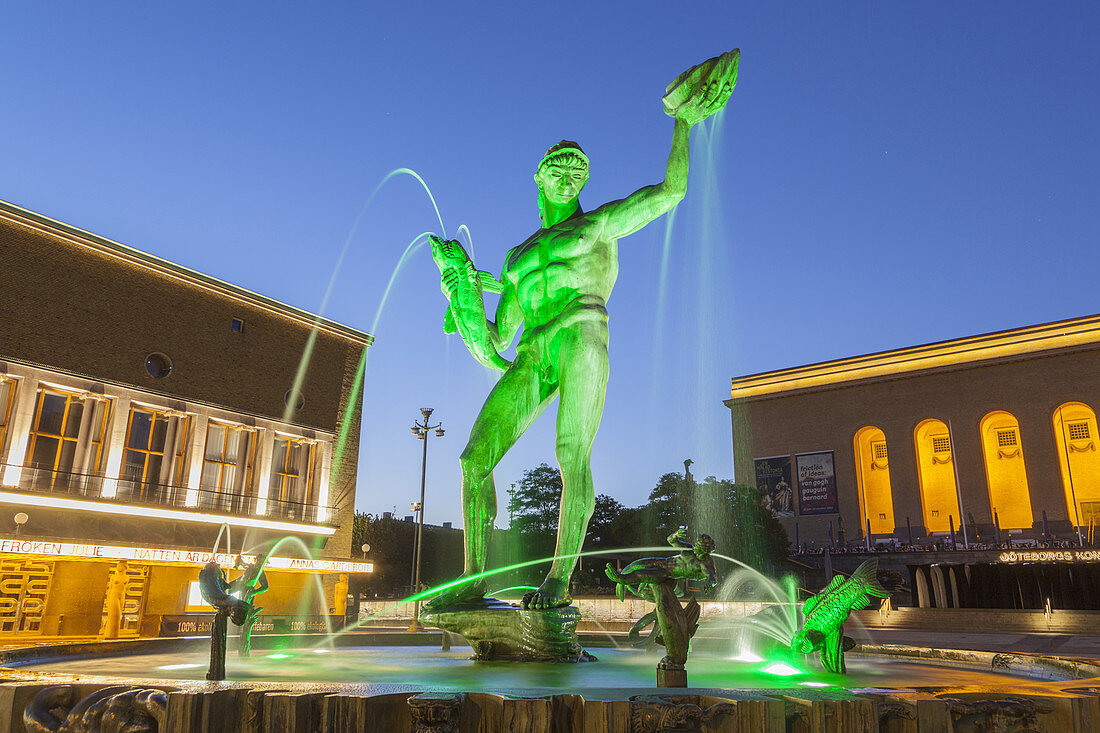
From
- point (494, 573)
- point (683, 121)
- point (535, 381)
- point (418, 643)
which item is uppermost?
point (683, 121)

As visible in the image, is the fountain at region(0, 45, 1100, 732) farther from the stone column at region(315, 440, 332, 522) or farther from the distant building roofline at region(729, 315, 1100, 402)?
the distant building roofline at region(729, 315, 1100, 402)

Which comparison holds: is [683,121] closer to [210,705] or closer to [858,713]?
[858,713]

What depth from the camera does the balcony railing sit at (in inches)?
998

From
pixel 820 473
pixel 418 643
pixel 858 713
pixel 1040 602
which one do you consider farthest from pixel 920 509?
pixel 858 713

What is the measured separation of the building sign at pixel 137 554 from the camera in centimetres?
2275

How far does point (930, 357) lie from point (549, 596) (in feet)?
175

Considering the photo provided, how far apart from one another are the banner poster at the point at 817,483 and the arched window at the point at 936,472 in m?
5.45

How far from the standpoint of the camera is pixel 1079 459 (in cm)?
4888

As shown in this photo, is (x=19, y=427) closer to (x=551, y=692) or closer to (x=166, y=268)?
(x=166, y=268)

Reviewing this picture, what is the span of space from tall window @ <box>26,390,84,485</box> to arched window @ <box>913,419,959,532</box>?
4643 cm

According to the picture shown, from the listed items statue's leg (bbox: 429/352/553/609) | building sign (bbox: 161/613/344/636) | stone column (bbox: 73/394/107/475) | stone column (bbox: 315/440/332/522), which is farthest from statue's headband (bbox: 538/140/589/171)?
stone column (bbox: 315/440/332/522)

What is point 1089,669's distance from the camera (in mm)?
4508

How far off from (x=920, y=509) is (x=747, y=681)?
169ft

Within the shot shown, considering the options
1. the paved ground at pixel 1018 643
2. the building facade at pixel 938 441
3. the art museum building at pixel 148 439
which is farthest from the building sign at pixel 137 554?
the building facade at pixel 938 441
